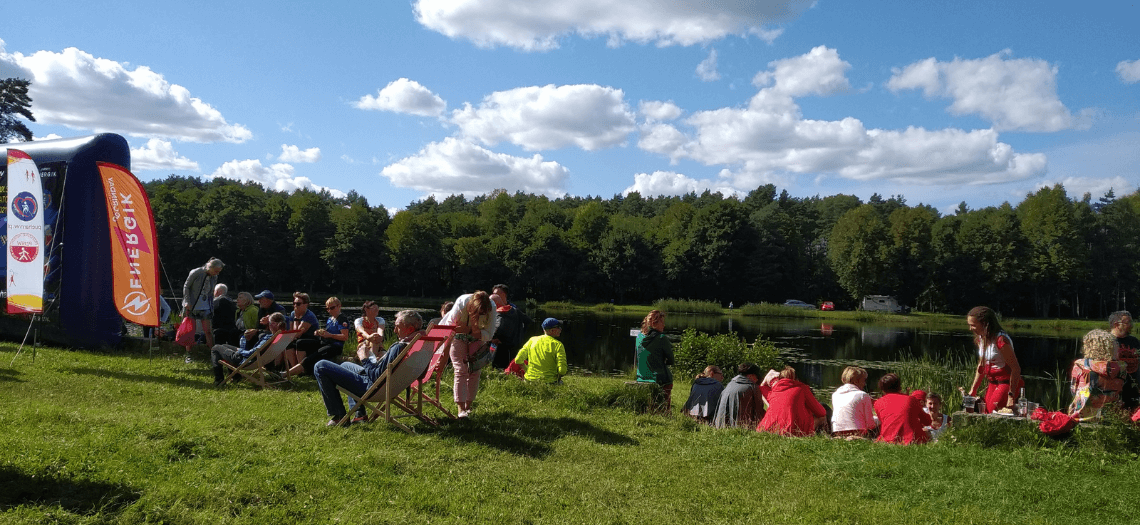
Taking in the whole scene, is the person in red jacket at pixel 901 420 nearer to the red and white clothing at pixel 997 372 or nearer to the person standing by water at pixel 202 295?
the red and white clothing at pixel 997 372

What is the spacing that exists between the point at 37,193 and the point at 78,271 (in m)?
1.63

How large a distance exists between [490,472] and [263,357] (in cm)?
462

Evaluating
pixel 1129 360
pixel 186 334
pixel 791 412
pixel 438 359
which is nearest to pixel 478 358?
pixel 438 359

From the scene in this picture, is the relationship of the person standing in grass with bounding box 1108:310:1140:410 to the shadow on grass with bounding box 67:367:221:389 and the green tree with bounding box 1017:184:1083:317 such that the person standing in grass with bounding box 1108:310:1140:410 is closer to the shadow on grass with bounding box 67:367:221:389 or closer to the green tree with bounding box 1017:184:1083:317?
the shadow on grass with bounding box 67:367:221:389

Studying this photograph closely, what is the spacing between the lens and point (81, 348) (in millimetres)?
11859

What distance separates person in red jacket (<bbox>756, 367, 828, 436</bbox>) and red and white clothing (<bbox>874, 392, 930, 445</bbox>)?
0.65 meters

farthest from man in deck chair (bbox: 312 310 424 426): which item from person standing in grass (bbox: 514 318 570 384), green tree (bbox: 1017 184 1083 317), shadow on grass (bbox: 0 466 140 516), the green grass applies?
green tree (bbox: 1017 184 1083 317)

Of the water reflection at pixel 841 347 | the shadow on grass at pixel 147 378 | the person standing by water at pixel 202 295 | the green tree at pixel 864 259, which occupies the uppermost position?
the green tree at pixel 864 259

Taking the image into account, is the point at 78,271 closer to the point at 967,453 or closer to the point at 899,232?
the point at 967,453

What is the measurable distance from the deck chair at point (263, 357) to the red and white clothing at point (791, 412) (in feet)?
18.0

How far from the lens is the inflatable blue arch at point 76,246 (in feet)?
38.5

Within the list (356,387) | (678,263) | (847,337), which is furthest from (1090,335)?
(678,263)

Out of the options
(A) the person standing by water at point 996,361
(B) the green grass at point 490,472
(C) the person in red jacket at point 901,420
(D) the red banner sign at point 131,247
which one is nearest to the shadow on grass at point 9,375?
(B) the green grass at point 490,472

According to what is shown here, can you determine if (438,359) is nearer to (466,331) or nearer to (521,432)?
(466,331)
